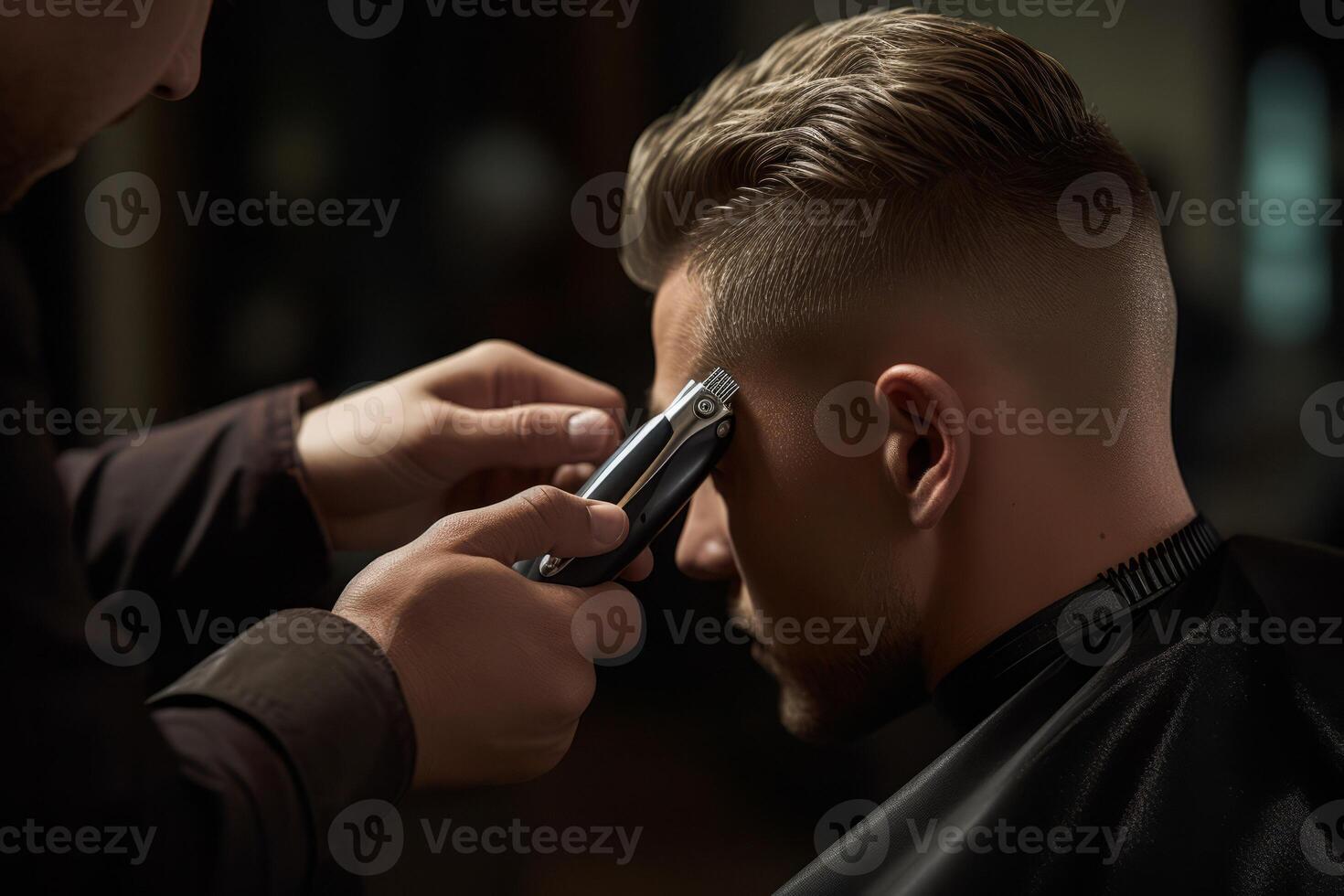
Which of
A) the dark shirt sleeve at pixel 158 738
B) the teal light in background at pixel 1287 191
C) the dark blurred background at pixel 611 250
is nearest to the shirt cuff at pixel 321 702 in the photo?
the dark shirt sleeve at pixel 158 738

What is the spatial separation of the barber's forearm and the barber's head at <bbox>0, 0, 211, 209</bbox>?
628 mm

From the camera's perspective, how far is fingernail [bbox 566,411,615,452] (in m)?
1.19

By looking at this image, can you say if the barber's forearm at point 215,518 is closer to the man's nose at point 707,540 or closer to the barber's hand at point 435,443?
the barber's hand at point 435,443

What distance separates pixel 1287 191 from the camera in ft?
4.91

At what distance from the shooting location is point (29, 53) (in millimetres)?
684

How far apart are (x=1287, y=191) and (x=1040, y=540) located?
953mm

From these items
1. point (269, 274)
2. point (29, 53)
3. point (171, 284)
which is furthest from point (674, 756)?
point (29, 53)

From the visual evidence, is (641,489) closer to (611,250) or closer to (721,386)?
(721,386)

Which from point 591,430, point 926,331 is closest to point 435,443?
point 591,430

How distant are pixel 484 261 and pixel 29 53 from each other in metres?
0.85

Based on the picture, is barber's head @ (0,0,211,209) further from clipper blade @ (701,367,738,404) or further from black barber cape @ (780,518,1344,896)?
black barber cape @ (780,518,1344,896)

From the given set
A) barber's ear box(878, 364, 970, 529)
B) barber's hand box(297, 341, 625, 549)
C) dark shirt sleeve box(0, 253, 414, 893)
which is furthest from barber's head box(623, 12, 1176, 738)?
dark shirt sleeve box(0, 253, 414, 893)

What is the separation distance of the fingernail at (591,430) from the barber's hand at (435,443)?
21 mm

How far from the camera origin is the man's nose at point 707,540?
107cm
